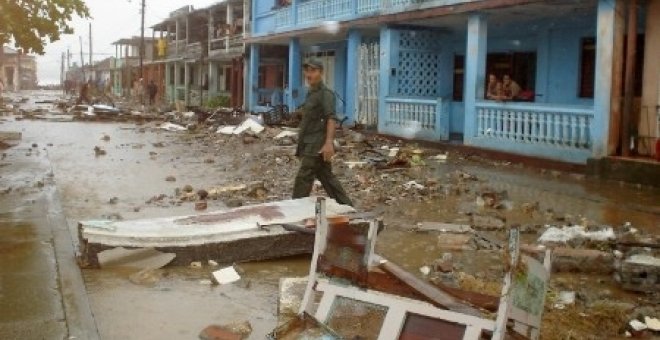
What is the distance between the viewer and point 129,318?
4664mm

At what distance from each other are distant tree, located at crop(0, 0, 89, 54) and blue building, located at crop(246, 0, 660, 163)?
7.56 m

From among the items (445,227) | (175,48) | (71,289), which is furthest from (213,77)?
(71,289)

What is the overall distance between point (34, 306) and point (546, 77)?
13539 millimetres

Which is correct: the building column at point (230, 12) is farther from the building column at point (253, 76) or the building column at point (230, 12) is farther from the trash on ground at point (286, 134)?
the trash on ground at point (286, 134)

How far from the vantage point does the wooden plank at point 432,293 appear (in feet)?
11.0

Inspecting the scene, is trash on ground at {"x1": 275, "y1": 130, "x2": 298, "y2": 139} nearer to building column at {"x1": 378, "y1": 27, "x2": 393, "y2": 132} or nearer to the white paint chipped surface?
building column at {"x1": 378, "y1": 27, "x2": 393, "y2": 132}

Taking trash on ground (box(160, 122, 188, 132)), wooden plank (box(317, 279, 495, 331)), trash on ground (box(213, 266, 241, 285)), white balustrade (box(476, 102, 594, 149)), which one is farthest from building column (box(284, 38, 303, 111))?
wooden plank (box(317, 279, 495, 331))

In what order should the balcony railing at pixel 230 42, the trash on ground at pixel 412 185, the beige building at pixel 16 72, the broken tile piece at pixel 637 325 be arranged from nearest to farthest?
the broken tile piece at pixel 637 325 < the trash on ground at pixel 412 185 < the balcony railing at pixel 230 42 < the beige building at pixel 16 72

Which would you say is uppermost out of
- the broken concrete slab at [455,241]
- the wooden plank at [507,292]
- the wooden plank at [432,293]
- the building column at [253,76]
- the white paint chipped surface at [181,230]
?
the building column at [253,76]

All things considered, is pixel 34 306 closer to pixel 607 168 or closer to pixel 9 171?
pixel 9 171

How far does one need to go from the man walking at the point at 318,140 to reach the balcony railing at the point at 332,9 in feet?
26.9

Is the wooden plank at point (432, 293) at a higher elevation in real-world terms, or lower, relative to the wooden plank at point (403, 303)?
higher

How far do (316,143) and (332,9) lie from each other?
1424cm

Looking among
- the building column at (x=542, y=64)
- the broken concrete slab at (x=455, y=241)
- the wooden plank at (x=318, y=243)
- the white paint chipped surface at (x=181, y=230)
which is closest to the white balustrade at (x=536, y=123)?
the building column at (x=542, y=64)
